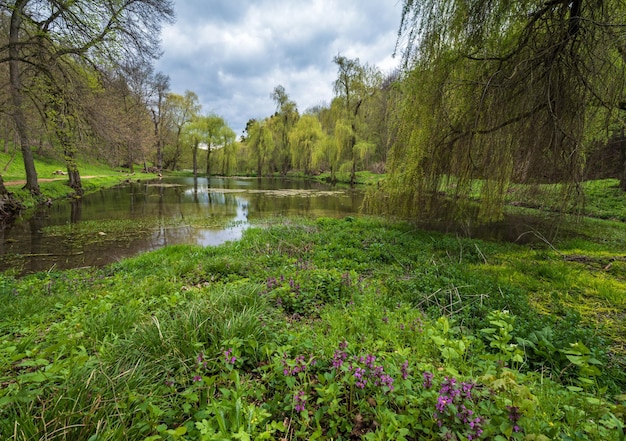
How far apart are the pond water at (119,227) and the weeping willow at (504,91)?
20.9ft

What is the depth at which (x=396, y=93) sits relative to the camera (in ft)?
22.1

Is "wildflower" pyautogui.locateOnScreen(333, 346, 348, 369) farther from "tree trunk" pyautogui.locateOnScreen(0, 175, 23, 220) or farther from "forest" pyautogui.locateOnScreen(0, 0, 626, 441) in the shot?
"tree trunk" pyautogui.locateOnScreen(0, 175, 23, 220)

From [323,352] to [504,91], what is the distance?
16.1ft

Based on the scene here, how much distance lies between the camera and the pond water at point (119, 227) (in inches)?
258

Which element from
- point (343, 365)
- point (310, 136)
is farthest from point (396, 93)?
point (310, 136)

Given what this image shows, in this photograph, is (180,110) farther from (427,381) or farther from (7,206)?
(427,381)

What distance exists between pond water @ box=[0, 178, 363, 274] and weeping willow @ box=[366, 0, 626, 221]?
251 inches

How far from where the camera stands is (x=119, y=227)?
31.7ft

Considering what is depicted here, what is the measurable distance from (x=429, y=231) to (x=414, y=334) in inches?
207

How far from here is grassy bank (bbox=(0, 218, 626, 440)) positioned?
57.0 inches

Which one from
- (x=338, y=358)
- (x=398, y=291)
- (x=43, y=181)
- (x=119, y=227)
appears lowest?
(x=119, y=227)

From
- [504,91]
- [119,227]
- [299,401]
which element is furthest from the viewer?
[119,227]

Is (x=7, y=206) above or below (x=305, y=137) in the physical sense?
below

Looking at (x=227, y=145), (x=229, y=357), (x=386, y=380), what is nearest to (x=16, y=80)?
(x=229, y=357)
